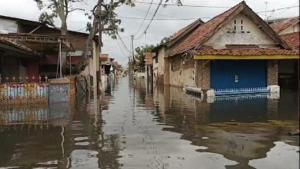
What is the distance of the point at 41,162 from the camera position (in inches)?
335

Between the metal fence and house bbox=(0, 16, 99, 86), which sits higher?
house bbox=(0, 16, 99, 86)

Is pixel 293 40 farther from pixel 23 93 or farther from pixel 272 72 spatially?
pixel 23 93

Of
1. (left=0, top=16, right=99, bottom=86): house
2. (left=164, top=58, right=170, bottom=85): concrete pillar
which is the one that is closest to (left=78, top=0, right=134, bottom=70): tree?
(left=0, top=16, right=99, bottom=86): house

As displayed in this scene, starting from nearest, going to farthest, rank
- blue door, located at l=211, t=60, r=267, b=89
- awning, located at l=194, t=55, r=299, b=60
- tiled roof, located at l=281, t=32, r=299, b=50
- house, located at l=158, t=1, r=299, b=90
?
awning, located at l=194, t=55, r=299, b=60 → house, located at l=158, t=1, r=299, b=90 → blue door, located at l=211, t=60, r=267, b=89 → tiled roof, located at l=281, t=32, r=299, b=50

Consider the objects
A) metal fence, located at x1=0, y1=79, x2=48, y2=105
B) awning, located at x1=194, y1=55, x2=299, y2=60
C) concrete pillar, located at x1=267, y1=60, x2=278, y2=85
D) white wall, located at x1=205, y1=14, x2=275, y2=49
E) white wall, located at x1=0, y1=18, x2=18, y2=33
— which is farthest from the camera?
white wall, located at x1=205, y1=14, x2=275, y2=49

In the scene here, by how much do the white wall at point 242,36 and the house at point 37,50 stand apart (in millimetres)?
9555

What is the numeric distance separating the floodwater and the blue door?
11.0 m

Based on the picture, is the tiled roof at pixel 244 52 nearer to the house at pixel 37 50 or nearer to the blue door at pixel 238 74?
the blue door at pixel 238 74

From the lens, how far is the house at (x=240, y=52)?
27797mm

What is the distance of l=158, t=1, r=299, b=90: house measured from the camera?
27.8 m

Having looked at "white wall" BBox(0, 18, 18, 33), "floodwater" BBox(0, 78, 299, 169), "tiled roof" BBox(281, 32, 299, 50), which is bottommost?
"floodwater" BBox(0, 78, 299, 169)

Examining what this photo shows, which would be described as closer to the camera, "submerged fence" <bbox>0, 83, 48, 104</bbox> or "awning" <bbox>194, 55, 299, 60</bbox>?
"submerged fence" <bbox>0, 83, 48, 104</bbox>

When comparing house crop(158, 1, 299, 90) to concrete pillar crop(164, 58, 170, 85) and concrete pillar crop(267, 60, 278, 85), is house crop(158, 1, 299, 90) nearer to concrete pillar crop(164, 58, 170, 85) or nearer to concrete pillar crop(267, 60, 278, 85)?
concrete pillar crop(267, 60, 278, 85)

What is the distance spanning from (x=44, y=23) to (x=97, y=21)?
142 inches
